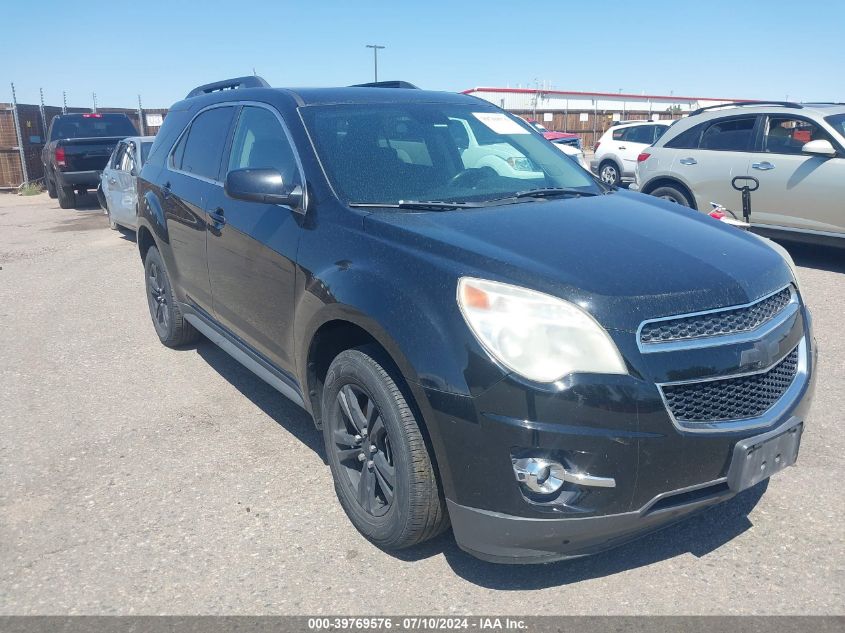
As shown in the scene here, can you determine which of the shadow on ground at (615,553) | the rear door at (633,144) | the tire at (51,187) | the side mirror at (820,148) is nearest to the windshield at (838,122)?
the side mirror at (820,148)

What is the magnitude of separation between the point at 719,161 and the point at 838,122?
1.28 m

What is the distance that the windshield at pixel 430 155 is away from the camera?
351 centimetres

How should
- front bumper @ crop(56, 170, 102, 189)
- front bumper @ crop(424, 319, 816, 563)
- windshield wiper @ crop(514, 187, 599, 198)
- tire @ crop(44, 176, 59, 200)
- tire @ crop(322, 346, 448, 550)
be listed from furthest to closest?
tire @ crop(44, 176, 59, 200) → front bumper @ crop(56, 170, 102, 189) → windshield wiper @ crop(514, 187, 599, 198) → tire @ crop(322, 346, 448, 550) → front bumper @ crop(424, 319, 816, 563)

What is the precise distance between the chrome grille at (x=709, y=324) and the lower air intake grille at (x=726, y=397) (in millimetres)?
164

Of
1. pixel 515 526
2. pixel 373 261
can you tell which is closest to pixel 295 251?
pixel 373 261

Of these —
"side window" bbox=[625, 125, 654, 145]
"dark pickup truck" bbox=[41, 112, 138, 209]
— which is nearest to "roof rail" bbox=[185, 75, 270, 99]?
"dark pickup truck" bbox=[41, 112, 138, 209]

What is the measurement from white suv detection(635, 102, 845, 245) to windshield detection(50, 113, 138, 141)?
13.2m

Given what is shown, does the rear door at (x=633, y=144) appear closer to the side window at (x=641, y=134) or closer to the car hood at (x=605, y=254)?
the side window at (x=641, y=134)

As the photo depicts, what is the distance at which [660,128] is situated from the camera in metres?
18.3

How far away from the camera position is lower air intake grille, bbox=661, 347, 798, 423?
2.50 metres

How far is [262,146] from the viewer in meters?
4.06

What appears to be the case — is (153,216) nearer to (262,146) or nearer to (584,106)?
(262,146)

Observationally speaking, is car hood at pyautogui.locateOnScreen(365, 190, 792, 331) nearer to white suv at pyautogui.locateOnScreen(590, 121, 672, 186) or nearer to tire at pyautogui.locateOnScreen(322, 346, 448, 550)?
tire at pyautogui.locateOnScreen(322, 346, 448, 550)

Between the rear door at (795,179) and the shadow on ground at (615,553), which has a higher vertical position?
the rear door at (795,179)
